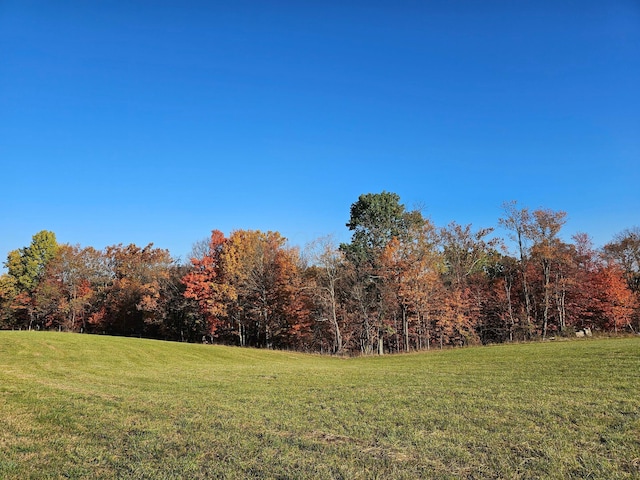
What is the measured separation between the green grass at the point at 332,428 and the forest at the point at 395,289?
2541 cm

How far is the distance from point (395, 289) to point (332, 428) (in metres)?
30.2

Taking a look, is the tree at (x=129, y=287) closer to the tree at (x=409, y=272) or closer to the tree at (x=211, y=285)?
the tree at (x=211, y=285)

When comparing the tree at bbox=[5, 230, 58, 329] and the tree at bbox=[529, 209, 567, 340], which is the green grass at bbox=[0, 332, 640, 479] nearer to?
the tree at bbox=[529, 209, 567, 340]

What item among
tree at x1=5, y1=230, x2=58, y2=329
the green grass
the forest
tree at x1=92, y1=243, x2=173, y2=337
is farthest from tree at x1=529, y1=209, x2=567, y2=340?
tree at x1=5, y1=230, x2=58, y2=329

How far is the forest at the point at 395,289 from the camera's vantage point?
36.8 metres

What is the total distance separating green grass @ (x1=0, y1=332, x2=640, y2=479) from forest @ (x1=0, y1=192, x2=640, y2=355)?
1000 inches

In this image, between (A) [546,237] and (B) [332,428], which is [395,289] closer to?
(A) [546,237]

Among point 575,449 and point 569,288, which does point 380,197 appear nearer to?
point 569,288

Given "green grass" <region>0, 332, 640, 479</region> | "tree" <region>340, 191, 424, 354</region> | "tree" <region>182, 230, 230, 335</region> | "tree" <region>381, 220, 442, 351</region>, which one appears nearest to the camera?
"green grass" <region>0, 332, 640, 479</region>

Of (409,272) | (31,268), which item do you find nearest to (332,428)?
(409,272)

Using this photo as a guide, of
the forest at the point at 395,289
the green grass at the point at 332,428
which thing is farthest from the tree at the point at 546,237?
the green grass at the point at 332,428

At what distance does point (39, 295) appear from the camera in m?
52.7

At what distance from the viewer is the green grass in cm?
441

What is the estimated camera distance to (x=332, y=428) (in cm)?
614
